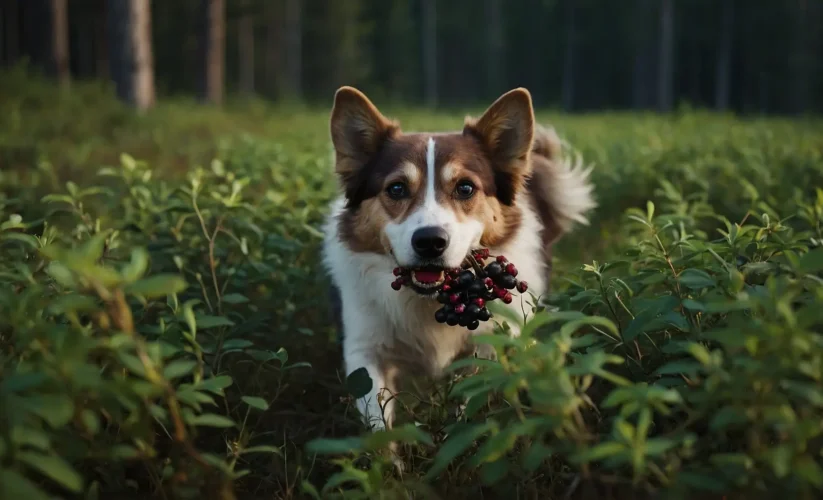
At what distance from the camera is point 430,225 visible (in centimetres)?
299

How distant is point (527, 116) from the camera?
11.9 ft

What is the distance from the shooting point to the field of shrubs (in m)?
1.68

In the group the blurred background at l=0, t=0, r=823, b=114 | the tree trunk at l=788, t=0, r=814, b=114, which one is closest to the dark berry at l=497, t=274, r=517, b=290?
the blurred background at l=0, t=0, r=823, b=114

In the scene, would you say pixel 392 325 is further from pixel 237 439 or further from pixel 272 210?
pixel 272 210

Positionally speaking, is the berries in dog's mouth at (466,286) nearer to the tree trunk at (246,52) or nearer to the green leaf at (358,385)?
the green leaf at (358,385)

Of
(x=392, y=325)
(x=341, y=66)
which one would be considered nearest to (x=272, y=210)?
(x=392, y=325)

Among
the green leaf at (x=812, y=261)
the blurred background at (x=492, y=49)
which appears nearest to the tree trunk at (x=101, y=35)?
the blurred background at (x=492, y=49)

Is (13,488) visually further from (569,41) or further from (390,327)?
(569,41)

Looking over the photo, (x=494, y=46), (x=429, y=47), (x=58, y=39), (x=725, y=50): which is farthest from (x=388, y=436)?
(x=494, y=46)

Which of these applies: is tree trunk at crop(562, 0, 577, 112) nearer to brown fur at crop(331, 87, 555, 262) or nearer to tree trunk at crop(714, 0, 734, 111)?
tree trunk at crop(714, 0, 734, 111)

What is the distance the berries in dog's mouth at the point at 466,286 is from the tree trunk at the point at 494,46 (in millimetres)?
46676

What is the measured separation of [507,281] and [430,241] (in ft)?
1.15

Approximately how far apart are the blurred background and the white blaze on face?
1863cm

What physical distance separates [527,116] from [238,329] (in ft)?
5.62
